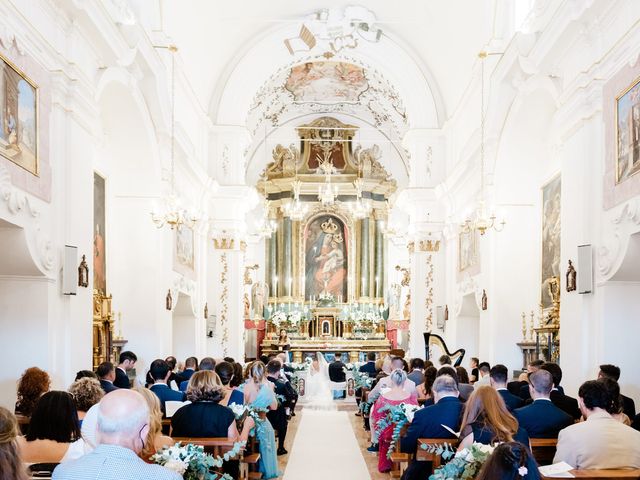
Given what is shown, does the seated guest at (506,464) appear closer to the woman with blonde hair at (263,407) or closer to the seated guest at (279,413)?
the woman with blonde hair at (263,407)

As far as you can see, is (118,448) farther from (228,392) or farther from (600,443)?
(228,392)

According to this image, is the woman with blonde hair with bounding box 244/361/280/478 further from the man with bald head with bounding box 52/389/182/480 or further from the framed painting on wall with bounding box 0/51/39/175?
the man with bald head with bounding box 52/389/182/480

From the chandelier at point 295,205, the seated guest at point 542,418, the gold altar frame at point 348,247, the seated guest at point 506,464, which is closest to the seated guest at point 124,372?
the seated guest at point 542,418

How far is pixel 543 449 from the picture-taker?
20.8 feet

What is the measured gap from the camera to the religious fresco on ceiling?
2362 centimetres

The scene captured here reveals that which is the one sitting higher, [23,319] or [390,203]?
[390,203]

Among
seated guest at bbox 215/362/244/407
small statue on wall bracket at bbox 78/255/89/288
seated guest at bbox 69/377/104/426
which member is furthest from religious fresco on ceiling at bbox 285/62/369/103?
Answer: seated guest at bbox 69/377/104/426

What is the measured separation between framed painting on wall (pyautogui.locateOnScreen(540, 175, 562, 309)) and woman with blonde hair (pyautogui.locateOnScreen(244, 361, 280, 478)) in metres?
5.75

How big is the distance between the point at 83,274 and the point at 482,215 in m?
6.30

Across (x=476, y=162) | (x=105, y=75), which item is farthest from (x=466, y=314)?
(x=105, y=75)

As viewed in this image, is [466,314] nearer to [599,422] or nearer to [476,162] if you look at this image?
[476,162]

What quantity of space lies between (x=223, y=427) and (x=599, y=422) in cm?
288

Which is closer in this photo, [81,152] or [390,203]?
[81,152]

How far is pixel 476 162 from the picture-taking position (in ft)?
52.7
